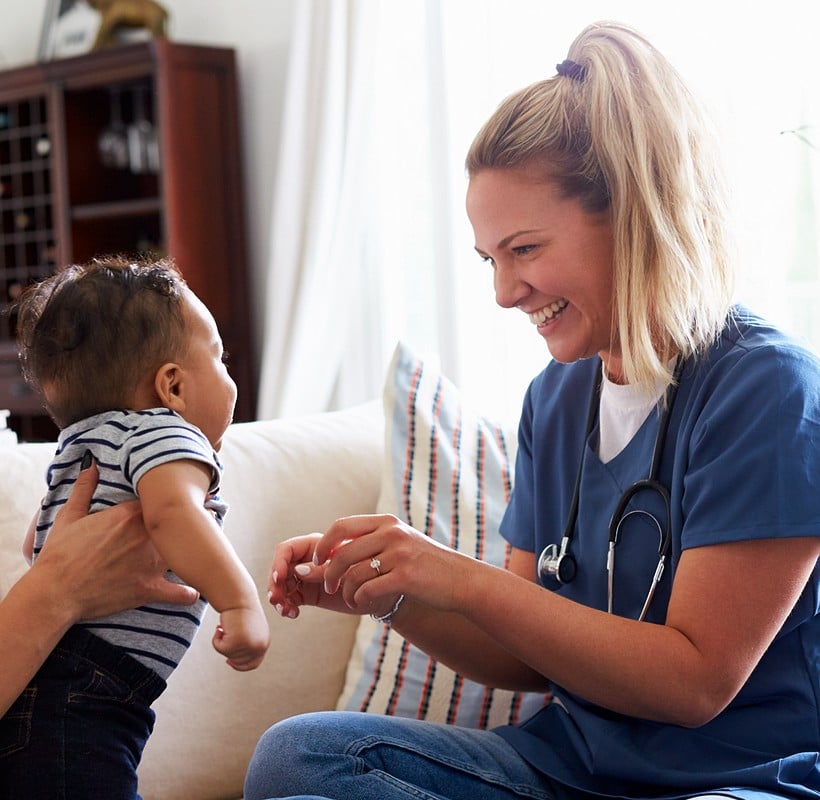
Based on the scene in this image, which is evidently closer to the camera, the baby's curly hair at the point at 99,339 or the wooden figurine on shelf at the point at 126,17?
the baby's curly hair at the point at 99,339

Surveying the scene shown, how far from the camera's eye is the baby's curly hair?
1.29 metres

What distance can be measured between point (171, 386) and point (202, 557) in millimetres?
222

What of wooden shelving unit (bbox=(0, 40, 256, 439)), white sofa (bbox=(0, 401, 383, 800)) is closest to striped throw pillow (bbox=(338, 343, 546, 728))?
white sofa (bbox=(0, 401, 383, 800))

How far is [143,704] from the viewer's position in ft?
4.16

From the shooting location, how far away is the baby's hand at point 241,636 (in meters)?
1.18

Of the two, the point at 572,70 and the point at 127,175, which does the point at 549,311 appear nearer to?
the point at 572,70

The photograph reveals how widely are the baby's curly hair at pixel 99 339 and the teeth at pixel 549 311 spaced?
417 mm

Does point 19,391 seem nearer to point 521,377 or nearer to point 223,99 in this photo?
point 223,99

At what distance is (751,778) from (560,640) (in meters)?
0.23

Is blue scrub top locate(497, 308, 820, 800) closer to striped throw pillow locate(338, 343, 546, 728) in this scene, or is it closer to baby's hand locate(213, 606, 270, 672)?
striped throw pillow locate(338, 343, 546, 728)

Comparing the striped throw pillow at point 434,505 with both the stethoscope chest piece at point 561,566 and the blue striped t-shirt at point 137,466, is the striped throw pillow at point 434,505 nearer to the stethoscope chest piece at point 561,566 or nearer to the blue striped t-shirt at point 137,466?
the stethoscope chest piece at point 561,566

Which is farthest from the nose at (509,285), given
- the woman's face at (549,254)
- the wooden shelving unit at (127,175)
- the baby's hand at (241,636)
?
the wooden shelving unit at (127,175)

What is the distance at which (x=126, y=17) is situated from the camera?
3.74 metres

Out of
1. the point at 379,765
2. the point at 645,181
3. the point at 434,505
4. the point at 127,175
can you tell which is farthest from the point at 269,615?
the point at 127,175
